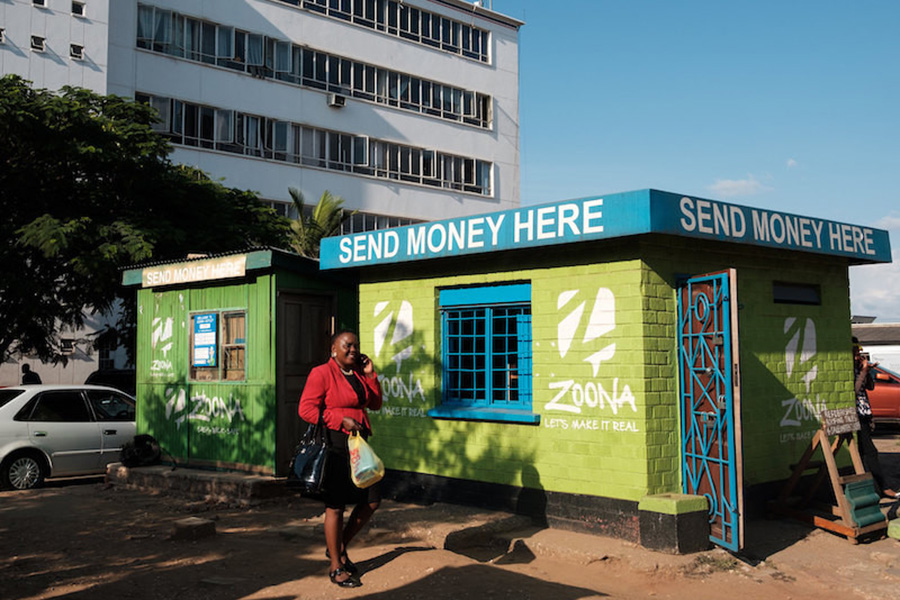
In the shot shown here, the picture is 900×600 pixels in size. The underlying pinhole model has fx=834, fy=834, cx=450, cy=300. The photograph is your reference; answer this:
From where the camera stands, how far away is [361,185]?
34875mm

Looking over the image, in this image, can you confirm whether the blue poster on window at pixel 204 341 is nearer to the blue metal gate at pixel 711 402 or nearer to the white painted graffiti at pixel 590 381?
the white painted graffiti at pixel 590 381

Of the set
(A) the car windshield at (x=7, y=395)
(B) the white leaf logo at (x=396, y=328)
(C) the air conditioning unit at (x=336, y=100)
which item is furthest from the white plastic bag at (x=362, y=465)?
(C) the air conditioning unit at (x=336, y=100)

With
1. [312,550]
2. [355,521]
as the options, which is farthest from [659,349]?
[312,550]

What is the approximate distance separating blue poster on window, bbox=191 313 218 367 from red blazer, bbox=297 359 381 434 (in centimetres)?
555

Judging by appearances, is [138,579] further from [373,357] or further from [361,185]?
[361,185]

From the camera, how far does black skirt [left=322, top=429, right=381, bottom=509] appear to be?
635cm

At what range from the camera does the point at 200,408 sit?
39.0ft

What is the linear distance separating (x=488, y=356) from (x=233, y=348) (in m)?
4.08

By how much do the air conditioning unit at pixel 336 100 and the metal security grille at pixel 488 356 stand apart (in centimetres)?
2535

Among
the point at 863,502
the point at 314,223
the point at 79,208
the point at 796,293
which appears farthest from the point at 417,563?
the point at 314,223

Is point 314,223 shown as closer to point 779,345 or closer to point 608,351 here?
point 779,345

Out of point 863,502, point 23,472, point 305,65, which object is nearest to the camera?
point 863,502

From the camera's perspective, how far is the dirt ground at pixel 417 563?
21.6ft

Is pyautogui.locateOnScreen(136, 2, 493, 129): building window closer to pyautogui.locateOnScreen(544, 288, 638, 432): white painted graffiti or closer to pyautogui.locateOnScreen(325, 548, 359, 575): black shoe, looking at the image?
pyautogui.locateOnScreen(544, 288, 638, 432): white painted graffiti
